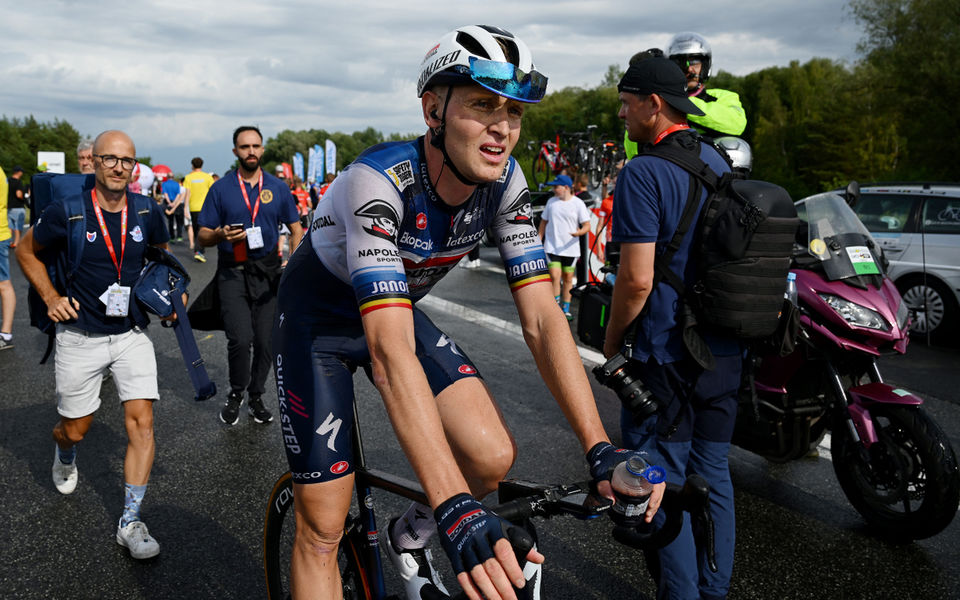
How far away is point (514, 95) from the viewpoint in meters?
2.01

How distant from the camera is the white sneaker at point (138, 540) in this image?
370cm

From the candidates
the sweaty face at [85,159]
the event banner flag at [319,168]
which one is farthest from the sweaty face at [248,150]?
the event banner flag at [319,168]

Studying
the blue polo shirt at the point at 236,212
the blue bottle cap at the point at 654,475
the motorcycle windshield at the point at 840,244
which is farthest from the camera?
the blue polo shirt at the point at 236,212

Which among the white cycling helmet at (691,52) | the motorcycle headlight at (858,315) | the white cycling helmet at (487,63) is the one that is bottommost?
the motorcycle headlight at (858,315)

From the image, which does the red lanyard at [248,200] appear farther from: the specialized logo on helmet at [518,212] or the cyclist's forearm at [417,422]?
the cyclist's forearm at [417,422]

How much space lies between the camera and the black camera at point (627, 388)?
9.37ft

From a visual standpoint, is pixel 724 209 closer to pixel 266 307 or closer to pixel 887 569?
pixel 887 569

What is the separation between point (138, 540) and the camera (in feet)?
12.3

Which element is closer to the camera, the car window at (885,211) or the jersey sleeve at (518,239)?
the jersey sleeve at (518,239)

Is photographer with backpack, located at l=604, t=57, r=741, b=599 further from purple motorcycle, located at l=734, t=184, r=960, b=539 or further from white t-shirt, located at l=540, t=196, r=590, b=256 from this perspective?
white t-shirt, located at l=540, t=196, r=590, b=256

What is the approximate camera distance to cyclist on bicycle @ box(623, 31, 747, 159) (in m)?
3.60

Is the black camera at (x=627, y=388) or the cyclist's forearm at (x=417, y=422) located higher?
the cyclist's forearm at (x=417, y=422)

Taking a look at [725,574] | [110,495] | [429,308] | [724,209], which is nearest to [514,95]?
[724,209]

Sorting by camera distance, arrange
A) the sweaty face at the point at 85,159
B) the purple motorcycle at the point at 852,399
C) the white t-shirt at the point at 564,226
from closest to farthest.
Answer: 1. the purple motorcycle at the point at 852,399
2. the sweaty face at the point at 85,159
3. the white t-shirt at the point at 564,226
